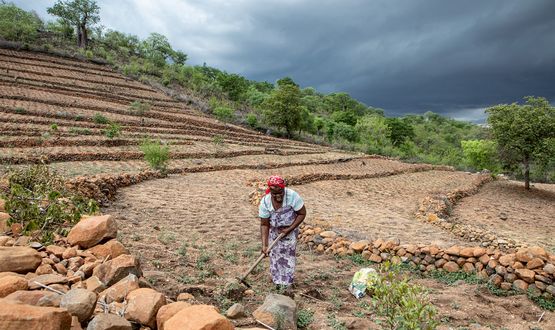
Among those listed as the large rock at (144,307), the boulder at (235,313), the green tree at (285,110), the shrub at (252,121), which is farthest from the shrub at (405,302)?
the shrub at (252,121)

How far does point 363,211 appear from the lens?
9.61m

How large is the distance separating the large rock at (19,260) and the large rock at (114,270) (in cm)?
49

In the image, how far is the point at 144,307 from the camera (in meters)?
2.46

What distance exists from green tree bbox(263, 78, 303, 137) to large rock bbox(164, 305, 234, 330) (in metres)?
33.6

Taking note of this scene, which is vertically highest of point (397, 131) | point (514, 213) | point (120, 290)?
point (397, 131)

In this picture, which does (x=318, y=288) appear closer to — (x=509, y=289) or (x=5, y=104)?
(x=509, y=289)

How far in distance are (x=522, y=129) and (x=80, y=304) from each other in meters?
18.7

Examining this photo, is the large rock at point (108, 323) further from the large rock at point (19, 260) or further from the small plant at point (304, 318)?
the small plant at point (304, 318)

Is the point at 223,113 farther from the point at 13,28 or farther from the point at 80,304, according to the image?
the point at 80,304

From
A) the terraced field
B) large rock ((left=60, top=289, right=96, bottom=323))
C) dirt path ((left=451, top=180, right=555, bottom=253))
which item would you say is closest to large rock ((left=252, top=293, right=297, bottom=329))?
the terraced field

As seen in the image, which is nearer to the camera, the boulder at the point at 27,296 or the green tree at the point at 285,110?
the boulder at the point at 27,296

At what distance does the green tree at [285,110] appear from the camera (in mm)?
35438

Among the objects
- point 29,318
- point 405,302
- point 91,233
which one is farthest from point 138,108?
point 405,302

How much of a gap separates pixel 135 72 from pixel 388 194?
1490 inches
